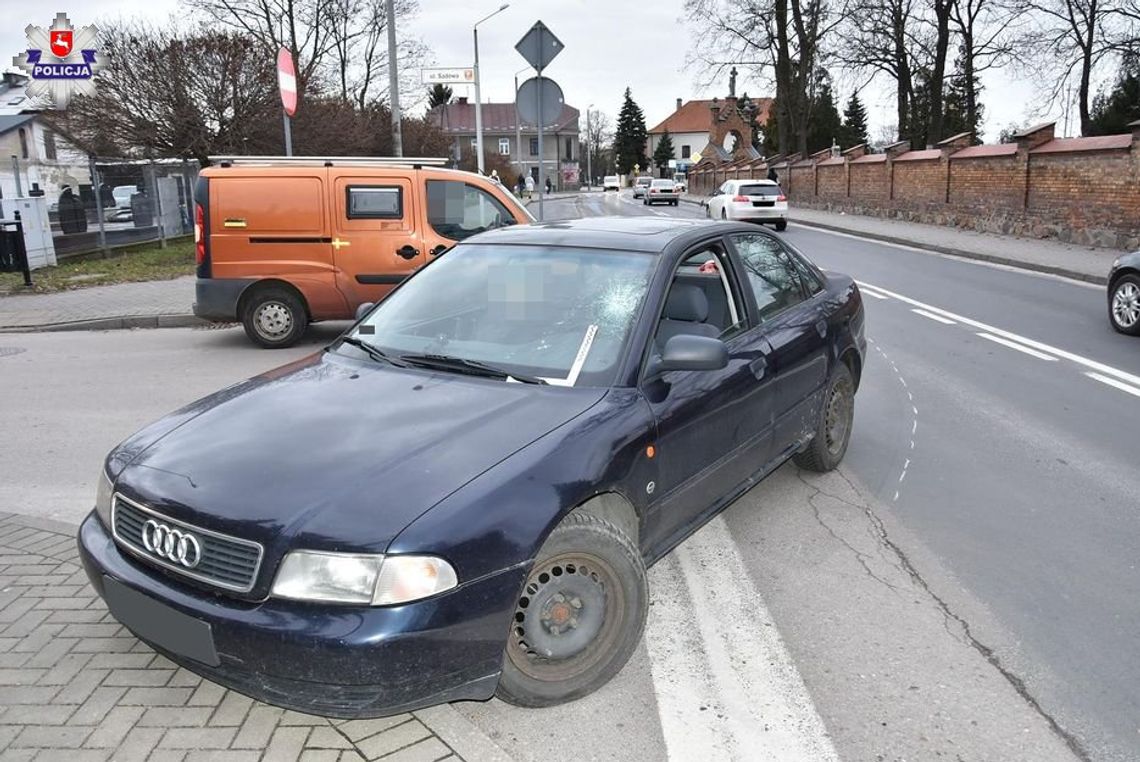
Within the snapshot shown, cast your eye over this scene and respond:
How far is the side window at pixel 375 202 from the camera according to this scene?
954 centimetres

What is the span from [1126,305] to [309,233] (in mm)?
8852

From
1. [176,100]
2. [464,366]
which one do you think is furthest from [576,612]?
[176,100]

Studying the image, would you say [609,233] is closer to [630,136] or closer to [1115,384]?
[1115,384]

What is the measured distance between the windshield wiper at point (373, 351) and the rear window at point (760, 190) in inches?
1048

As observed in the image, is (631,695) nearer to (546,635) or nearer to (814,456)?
(546,635)

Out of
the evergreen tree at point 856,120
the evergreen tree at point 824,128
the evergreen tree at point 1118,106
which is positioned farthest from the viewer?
the evergreen tree at point 856,120

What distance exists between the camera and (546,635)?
2975 millimetres

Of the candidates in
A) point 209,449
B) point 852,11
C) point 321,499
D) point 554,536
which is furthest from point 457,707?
point 852,11

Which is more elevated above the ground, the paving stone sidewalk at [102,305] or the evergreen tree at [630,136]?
the evergreen tree at [630,136]

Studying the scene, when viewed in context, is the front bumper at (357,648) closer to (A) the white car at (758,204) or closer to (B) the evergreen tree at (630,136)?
(A) the white car at (758,204)

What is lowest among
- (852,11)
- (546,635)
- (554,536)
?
(546,635)

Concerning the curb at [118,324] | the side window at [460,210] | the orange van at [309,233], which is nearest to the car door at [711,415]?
the orange van at [309,233]

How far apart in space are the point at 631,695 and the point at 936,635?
51.2 inches

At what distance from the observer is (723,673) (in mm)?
3309
